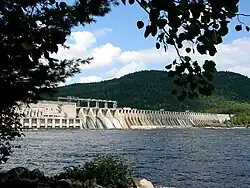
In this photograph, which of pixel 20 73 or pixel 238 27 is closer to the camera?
pixel 238 27

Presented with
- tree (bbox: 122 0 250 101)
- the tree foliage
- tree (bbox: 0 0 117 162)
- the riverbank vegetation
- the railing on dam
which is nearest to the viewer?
tree (bbox: 122 0 250 101)

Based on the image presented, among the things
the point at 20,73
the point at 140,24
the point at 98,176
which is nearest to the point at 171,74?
the point at 140,24

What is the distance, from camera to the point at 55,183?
13.7 metres

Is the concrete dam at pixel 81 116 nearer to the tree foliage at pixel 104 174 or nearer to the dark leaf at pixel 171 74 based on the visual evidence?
the tree foliage at pixel 104 174

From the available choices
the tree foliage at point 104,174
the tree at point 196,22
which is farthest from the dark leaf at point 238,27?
the tree foliage at point 104,174

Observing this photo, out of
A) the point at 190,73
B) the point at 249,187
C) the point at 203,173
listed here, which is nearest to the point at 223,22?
the point at 190,73

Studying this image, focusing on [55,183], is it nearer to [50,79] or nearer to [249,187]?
[50,79]

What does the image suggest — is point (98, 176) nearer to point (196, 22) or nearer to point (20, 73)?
point (20, 73)

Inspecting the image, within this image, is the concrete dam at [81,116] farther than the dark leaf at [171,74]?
Yes

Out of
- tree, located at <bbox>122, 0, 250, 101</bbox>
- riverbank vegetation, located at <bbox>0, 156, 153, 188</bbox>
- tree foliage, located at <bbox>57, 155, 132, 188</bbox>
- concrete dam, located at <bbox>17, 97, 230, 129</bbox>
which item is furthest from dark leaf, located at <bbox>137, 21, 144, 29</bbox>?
concrete dam, located at <bbox>17, 97, 230, 129</bbox>

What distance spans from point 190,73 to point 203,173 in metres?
28.8

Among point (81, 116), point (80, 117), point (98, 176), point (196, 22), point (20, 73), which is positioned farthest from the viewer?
point (80, 117)

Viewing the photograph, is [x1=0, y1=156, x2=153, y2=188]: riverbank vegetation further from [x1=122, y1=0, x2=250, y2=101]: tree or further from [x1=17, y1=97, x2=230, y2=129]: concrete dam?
[x1=17, y1=97, x2=230, y2=129]: concrete dam

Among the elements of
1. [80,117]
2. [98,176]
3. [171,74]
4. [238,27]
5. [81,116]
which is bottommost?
[98,176]
